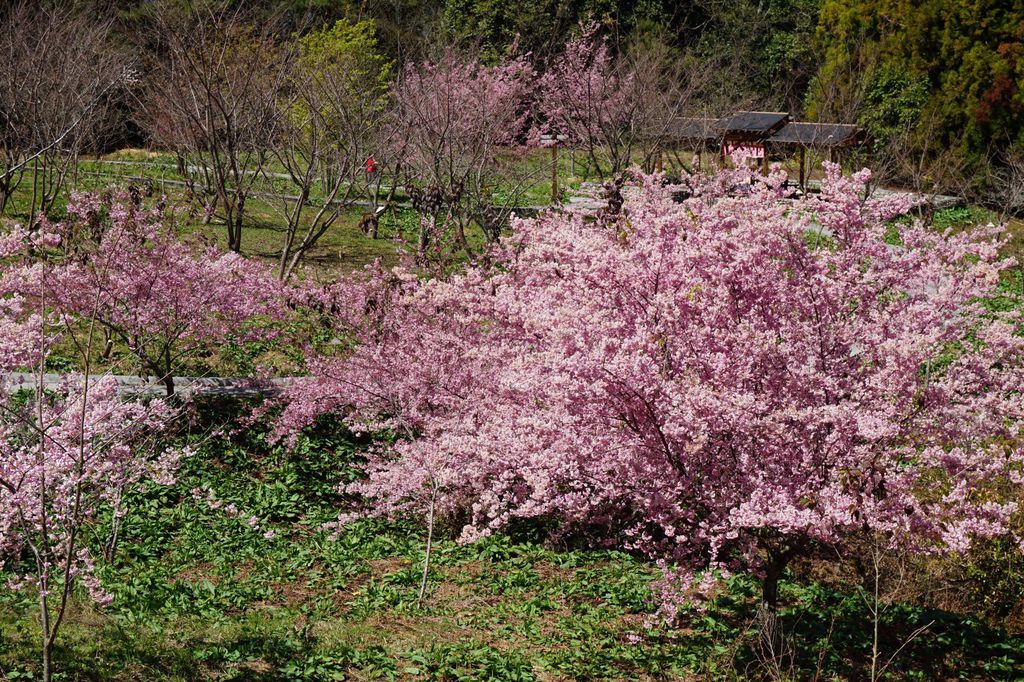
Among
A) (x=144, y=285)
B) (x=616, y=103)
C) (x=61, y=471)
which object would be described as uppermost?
(x=616, y=103)

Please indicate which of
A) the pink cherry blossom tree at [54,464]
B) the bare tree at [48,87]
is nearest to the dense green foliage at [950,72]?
the bare tree at [48,87]

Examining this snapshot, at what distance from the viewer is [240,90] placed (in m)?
15.7

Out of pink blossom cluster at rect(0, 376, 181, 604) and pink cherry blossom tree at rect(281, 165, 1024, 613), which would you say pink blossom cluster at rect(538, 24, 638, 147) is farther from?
pink blossom cluster at rect(0, 376, 181, 604)

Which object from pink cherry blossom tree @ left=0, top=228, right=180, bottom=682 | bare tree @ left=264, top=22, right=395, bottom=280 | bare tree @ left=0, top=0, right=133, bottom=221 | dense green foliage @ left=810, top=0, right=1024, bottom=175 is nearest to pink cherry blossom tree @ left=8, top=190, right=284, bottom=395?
pink cherry blossom tree @ left=0, top=228, right=180, bottom=682

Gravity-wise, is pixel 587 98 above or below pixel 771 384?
above

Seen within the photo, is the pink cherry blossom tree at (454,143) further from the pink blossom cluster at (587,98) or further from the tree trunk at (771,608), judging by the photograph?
the tree trunk at (771,608)

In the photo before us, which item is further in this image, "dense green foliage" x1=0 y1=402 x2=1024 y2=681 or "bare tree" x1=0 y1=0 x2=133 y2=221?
"bare tree" x1=0 y1=0 x2=133 y2=221

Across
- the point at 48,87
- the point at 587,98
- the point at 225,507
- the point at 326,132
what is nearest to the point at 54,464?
the point at 225,507

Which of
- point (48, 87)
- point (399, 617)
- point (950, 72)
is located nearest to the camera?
point (399, 617)

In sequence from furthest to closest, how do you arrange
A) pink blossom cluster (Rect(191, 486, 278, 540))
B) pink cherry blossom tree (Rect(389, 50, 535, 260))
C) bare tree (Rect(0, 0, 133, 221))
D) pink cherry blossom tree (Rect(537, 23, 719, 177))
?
pink cherry blossom tree (Rect(537, 23, 719, 177)), pink cherry blossom tree (Rect(389, 50, 535, 260)), bare tree (Rect(0, 0, 133, 221)), pink blossom cluster (Rect(191, 486, 278, 540))

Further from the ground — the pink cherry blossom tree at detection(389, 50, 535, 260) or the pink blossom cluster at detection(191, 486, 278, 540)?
the pink cherry blossom tree at detection(389, 50, 535, 260)

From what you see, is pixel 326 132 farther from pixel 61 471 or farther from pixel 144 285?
pixel 61 471

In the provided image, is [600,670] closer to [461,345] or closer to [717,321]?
[717,321]

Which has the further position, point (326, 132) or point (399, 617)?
point (326, 132)
